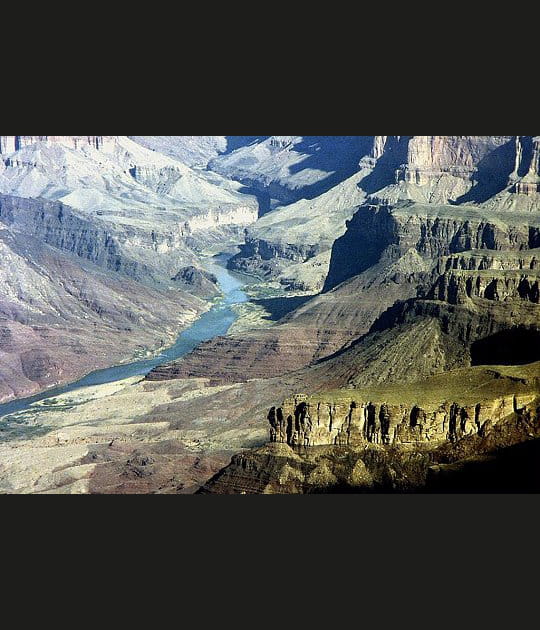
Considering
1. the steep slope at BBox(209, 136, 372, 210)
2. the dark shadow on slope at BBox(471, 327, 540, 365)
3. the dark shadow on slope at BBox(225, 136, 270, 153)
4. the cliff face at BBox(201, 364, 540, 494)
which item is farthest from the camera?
the dark shadow on slope at BBox(225, 136, 270, 153)

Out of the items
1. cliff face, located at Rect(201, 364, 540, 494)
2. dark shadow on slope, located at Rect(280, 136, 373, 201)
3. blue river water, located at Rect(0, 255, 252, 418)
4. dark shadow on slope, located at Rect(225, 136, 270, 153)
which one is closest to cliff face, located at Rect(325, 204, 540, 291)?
blue river water, located at Rect(0, 255, 252, 418)

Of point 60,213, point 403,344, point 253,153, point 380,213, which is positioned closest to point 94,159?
point 253,153

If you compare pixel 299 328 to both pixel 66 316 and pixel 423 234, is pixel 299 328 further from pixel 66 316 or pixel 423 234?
pixel 66 316

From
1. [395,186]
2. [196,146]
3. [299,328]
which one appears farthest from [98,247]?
[196,146]

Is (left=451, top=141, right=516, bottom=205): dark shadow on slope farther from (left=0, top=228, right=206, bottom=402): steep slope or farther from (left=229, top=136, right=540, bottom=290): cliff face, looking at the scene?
(left=0, top=228, right=206, bottom=402): steep slope

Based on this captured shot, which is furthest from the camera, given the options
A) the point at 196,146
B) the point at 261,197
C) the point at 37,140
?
the point at 196,146

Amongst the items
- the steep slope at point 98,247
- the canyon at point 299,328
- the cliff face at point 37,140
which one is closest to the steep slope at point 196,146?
the steep slope at point 98,247
